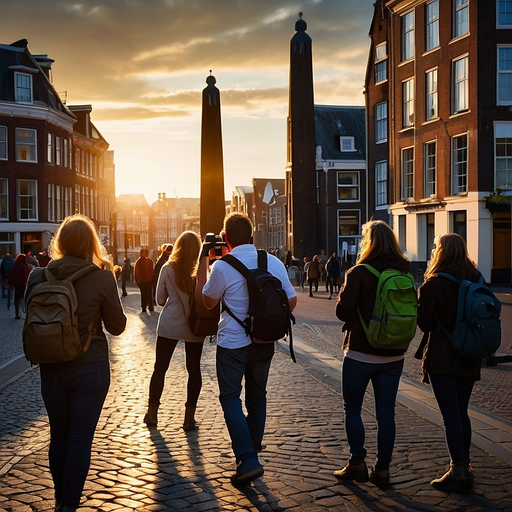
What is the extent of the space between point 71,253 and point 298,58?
108 ft

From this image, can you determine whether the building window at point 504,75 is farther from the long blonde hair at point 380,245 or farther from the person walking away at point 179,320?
the long blonde hair at point 380,245

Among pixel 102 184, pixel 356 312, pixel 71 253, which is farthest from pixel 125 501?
pixel 102 184

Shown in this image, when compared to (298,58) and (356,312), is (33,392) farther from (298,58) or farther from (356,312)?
(298,58)

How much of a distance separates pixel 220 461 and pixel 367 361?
1.41m

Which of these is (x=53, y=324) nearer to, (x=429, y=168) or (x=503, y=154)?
(x=503, y=154)

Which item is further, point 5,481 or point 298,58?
point 298,58

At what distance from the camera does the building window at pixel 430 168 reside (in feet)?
111

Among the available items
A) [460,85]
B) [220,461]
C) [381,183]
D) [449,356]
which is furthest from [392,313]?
[381,183]

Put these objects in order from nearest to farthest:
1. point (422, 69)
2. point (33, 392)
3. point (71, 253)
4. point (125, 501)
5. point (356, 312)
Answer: point (71, 253) < point (125, 501) < point (356, 312) < point (33, 392) < point (422, 69)

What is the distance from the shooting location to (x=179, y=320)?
23.1 feet

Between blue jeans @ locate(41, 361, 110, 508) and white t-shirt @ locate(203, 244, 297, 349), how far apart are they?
108 centimetres

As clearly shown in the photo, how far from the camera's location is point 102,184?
6003 centimetres

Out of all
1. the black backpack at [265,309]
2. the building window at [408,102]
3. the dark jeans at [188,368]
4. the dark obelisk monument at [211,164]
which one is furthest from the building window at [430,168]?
the black backpack at [265,309]

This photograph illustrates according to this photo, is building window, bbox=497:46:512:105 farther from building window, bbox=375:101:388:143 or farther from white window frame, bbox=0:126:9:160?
white window frame, bbox=0:126:9:160
